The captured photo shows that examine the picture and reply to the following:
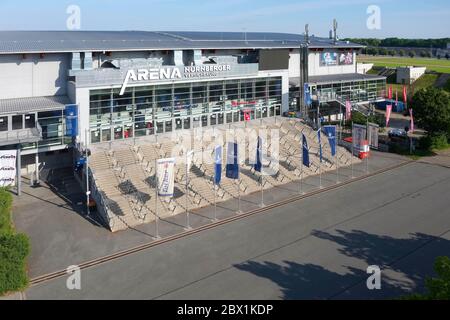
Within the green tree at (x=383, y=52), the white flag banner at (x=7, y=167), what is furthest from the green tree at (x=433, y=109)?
the green tree at (x=383, y=52)

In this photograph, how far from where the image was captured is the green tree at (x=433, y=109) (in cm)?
4244

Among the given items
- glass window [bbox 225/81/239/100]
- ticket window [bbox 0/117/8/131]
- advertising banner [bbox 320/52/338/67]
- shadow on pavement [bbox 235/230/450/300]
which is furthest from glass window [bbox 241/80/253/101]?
shadow on pavement [bbox 235/230/450/300]

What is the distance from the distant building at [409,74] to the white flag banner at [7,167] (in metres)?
71.1

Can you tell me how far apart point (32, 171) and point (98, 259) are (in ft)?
49.3

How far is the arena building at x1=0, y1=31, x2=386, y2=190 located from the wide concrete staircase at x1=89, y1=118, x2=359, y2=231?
89.5 inches

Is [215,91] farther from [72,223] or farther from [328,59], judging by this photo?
[328,59]

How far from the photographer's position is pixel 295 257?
901 inches

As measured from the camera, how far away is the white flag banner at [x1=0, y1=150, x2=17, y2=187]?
29469mm

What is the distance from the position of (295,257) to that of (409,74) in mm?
68503

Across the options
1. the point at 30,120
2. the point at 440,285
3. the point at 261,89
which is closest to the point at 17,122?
the point at 30,120

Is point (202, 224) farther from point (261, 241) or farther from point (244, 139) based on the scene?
point (244, 139)

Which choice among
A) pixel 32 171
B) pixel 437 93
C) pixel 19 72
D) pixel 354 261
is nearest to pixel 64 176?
pixel 32 171

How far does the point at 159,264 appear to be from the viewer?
869 inches

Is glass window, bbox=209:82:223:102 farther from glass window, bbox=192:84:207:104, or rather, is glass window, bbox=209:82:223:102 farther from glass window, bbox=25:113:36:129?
glass window, bbox=25:113:36:129
